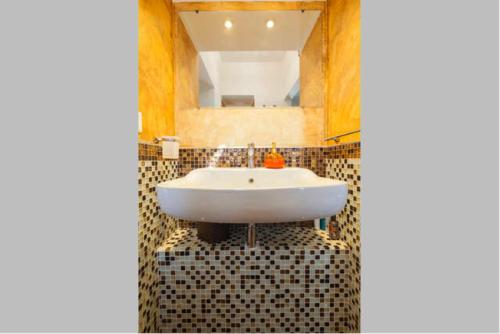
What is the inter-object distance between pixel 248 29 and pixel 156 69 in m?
0.72

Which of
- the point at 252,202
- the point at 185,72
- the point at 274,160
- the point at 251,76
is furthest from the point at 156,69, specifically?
the point at 252,202

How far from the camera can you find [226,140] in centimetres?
154

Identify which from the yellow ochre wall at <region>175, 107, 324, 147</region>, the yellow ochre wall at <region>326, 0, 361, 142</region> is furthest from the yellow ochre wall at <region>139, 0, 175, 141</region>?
the yellow ochre wall at <region>326, 0, 361, 142</region>

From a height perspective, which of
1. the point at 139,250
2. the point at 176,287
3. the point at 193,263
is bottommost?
the point at 176,287

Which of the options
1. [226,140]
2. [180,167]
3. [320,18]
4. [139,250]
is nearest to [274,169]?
[226,140]

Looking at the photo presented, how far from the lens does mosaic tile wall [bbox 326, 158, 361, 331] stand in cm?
107

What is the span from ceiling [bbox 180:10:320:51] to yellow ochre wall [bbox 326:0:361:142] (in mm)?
203

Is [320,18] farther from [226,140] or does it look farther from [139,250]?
[139,250]

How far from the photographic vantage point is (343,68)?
1270mm

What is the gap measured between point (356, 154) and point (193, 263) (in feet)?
3.27

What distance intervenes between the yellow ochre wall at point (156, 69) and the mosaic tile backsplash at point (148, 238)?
0.19 m

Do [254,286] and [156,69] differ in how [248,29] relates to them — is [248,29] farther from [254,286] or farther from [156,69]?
[254,286]

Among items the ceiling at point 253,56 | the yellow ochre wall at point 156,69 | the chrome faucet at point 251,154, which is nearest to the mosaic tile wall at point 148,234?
the yellow ochre wall at point 156,69

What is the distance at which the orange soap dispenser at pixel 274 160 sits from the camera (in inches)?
A: 55.1
